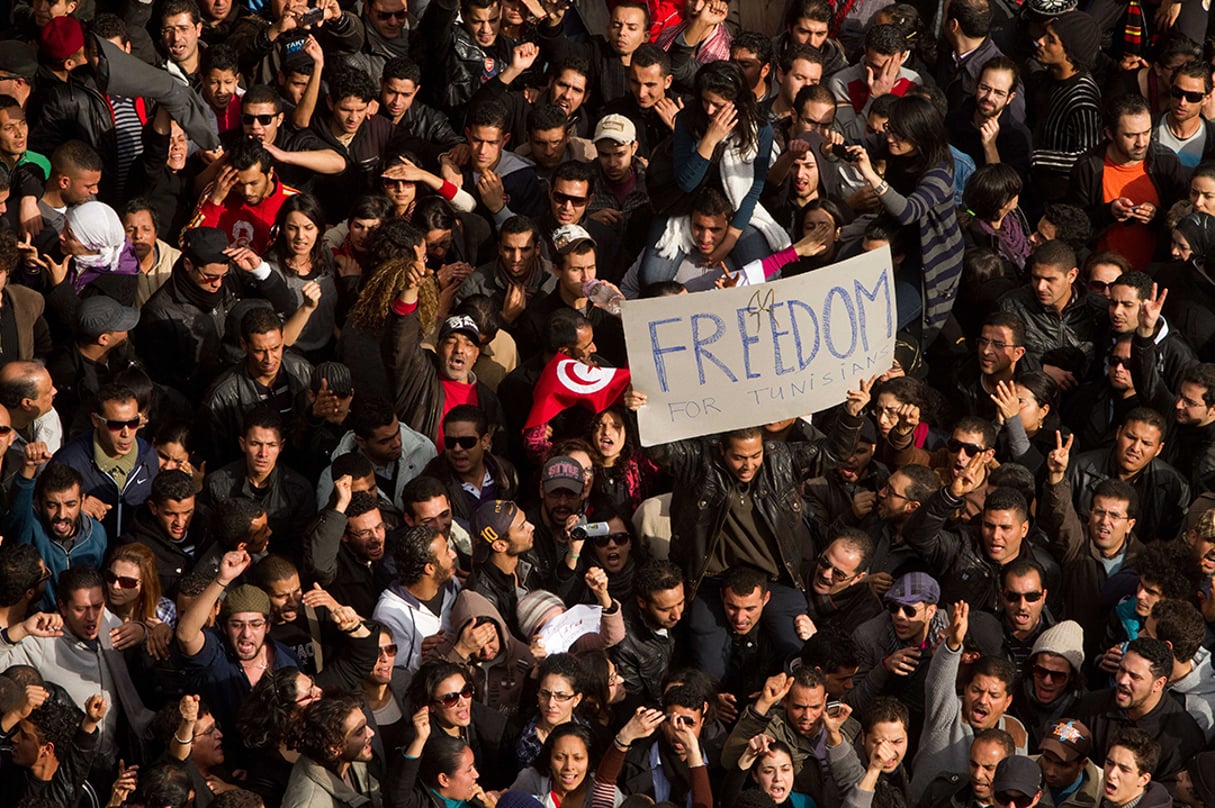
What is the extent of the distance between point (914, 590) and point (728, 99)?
2366 mm

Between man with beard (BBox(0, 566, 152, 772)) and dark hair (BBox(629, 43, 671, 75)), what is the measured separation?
4276 mm

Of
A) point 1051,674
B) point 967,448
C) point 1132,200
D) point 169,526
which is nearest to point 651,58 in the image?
point 1132,200

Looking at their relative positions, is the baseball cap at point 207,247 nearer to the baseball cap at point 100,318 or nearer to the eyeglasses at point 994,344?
the baseball cap at point 100,318

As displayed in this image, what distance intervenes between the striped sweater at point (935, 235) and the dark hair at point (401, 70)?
2.47 meters

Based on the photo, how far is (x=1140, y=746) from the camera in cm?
1013

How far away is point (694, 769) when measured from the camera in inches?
403

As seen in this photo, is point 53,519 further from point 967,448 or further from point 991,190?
point 991,190

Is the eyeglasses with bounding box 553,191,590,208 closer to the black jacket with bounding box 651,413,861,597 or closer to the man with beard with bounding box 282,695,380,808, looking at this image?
the black jacket with bounding box 651,413,861,597

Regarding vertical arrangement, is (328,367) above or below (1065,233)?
above

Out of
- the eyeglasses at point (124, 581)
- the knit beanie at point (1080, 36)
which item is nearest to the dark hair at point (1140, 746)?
the eyeglasses at point (124, 581)

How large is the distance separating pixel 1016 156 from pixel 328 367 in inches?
159

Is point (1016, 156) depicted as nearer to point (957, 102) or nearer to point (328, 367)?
point (957, 102)

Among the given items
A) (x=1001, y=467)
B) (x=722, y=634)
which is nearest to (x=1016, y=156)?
(x=1001, y=467)

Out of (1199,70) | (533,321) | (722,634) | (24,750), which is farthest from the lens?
(1199,70)
